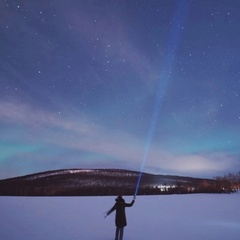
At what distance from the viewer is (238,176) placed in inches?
6112

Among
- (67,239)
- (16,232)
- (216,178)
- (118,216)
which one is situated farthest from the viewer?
(216,178)

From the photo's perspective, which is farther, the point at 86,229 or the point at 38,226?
the point at 38,226

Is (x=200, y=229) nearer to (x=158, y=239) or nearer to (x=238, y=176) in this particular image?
(x=158, y=239)

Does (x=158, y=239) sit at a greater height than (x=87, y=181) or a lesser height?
lesser

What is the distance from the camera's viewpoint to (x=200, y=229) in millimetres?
15180

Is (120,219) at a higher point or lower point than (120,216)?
lower

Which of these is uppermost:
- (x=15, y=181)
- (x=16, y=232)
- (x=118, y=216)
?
(x=15, y=181)

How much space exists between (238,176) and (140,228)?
15376cm

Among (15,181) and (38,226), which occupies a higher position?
(15,181)

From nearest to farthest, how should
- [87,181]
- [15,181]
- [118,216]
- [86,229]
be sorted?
[118,216] < [86,229] < [15,181] < [87,181]

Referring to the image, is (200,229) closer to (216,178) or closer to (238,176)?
(216,178)

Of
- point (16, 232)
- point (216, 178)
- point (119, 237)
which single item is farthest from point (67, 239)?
point (216, 178)

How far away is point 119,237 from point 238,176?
518ft

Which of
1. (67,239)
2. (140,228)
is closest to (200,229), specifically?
(140,228)
